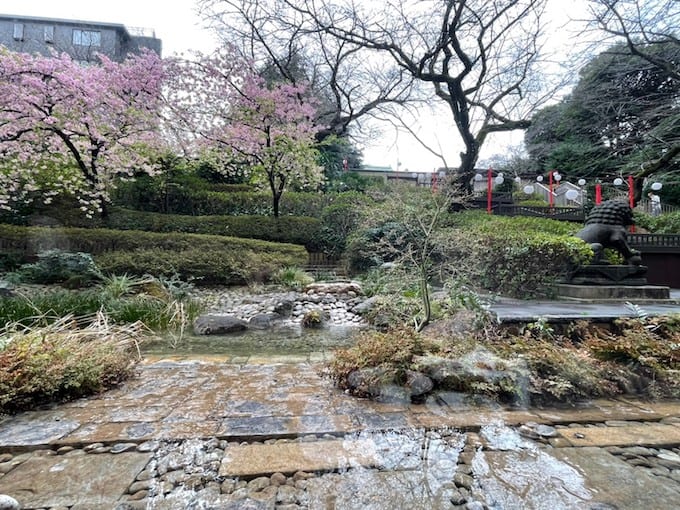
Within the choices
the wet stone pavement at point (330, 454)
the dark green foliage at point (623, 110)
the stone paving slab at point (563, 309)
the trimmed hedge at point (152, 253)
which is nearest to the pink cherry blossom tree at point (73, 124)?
the trimmed hedge at point (152, 253)

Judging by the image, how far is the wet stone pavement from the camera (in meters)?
1.36

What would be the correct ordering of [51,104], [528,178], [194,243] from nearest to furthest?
[51,104], [194,243], [528,178]

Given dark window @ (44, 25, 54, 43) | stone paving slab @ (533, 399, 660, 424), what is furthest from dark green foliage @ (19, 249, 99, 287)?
dark window @ (44, 25, 54, 43)

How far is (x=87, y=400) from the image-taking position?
7.56 feet

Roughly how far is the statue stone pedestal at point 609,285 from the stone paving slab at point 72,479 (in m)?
6.38

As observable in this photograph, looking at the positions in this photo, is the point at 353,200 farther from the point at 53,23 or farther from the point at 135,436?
the point at 53,23

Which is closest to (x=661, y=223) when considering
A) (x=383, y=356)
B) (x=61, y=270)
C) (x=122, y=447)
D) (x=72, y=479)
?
(x=383, y=356)

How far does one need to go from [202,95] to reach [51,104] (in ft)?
11.4

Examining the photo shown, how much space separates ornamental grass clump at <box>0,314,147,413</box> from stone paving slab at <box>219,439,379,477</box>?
1.38 meters

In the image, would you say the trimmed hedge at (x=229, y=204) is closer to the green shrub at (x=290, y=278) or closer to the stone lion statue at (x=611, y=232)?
the green shrub at (x=290, y=278)

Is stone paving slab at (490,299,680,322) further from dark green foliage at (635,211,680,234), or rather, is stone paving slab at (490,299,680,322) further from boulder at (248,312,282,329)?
dark green foliage at (635,211,680,234)

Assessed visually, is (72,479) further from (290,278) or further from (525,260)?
(525,260)

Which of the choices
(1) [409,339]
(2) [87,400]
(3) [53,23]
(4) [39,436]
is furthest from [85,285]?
(3) [53,23]

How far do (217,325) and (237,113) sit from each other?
6657 mm
